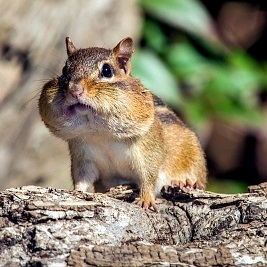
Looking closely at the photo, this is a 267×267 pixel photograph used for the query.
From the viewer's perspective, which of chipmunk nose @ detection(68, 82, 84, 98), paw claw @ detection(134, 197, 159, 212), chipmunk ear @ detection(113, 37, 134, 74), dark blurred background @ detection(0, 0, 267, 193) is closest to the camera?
chipmunk nose @ detection(68, 82, 84, 98)

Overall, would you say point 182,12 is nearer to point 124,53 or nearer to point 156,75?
point 156,75

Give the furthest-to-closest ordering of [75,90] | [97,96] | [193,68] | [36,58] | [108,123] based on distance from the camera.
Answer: [193,68] → [36,58] → [108,123] → [97,96] → [75,90]

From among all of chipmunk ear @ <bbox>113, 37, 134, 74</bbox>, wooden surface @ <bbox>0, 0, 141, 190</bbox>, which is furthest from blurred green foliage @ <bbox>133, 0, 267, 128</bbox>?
chipmunk ear @ <bbox>113, 37, 134, 74</bbox>

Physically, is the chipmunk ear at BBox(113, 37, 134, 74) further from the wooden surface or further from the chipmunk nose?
the wooden surface

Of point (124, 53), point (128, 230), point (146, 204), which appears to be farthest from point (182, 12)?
point (128, 230)

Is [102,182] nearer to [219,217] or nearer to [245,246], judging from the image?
[219,217]

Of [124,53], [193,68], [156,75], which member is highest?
[193,68]

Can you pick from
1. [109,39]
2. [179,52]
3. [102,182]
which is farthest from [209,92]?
[102,182]
